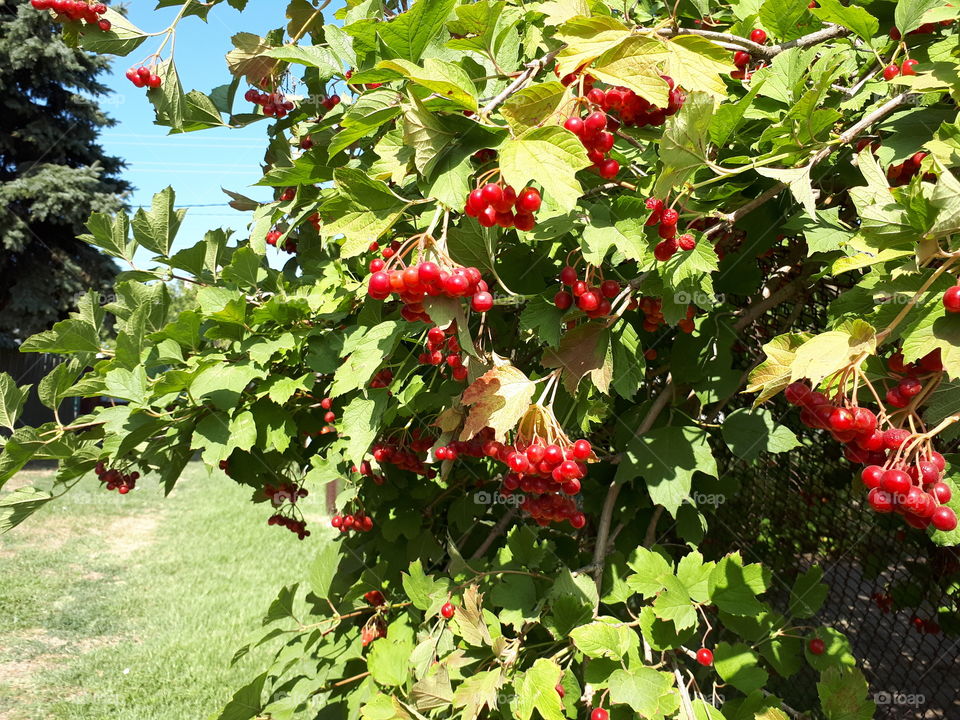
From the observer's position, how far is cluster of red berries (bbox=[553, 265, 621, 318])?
165 cm

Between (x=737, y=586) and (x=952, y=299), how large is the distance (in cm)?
104

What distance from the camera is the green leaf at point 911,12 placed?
1.71 meters

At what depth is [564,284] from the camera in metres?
1.76

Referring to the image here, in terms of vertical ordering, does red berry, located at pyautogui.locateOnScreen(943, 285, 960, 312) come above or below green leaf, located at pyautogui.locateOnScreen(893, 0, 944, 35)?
below

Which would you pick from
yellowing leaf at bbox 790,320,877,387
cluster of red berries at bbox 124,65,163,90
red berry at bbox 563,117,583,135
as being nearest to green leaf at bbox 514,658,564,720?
yellowing leaf at bbox 790,320,877,387

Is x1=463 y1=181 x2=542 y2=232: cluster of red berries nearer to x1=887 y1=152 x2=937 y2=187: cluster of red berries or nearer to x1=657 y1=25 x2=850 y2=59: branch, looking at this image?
x1=657 y1=25 x2=850 y2=59: branch

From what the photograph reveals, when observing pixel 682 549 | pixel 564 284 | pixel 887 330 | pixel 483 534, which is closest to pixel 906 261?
pixel 887 330

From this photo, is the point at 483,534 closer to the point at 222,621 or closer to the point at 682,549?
the point at 682,549

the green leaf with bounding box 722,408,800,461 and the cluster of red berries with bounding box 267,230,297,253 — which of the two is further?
the cluster of red berries with bounding box 267,230,297,253

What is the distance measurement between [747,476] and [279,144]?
2.74 meters

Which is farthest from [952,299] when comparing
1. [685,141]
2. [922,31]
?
[922,31]

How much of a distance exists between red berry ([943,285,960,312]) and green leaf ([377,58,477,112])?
3.01 ft

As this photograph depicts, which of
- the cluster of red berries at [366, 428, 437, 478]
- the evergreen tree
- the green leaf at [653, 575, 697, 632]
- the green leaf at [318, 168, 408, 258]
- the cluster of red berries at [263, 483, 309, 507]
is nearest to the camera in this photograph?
the green leaf at [318, 168, 408, 258]

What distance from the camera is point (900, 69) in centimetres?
175
